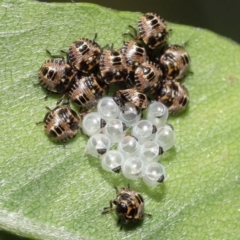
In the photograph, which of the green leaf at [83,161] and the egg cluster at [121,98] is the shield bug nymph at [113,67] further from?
the green leaf at [83,161]

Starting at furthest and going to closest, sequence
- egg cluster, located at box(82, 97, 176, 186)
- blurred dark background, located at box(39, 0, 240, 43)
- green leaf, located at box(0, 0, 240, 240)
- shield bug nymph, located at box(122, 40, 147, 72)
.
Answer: blurred dark background, located at box(39, 0, 240, 43) < shield bug nymph, located at box(122, 40, 147, 72) < egg cluster, located at box(82, 97, 176, 186) < green leaf, located at box(0, 0, 240, 240)

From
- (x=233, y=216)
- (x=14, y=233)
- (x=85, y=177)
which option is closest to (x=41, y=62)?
(x=85, y=177)

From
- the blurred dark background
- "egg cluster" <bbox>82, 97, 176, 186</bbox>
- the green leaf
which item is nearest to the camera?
the green leaf

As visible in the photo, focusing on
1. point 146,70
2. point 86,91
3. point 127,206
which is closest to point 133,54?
point 146,70

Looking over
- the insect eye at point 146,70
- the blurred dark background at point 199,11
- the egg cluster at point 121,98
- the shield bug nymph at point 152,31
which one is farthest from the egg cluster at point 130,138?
the blurred dark background at point 199,11

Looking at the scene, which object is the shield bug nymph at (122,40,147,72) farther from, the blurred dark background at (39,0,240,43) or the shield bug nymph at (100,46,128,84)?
the blurred dark background at (39,0,240,43)

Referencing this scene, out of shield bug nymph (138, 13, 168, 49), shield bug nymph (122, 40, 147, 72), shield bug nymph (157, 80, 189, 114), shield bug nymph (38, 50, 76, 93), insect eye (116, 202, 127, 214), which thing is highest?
shield bug nymph (138, 13, 168, 49)

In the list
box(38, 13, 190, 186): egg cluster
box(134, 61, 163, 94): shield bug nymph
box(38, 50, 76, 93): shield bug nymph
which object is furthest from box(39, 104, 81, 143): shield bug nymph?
box(134, 61, 163, 94): shield bug nymph
